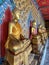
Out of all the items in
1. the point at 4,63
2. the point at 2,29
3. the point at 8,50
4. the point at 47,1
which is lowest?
the point at 4,63

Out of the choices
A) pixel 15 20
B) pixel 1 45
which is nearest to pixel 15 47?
pixel 1 45

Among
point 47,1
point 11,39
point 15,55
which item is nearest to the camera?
point 15,55

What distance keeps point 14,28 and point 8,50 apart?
279mm

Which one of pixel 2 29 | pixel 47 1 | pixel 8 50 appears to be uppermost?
pixel 47 1

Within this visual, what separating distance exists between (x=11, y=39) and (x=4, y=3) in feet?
1.05

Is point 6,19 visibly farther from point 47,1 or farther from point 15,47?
point 47,1

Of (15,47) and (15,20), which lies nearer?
(15,47)

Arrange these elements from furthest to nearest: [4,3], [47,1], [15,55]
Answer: [47,1]
[4,3]
[15,55]

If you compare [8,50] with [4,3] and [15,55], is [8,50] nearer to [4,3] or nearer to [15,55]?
[15,55]

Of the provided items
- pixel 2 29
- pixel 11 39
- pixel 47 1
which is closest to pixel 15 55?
pixel 11 39

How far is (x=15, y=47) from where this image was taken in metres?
1.01

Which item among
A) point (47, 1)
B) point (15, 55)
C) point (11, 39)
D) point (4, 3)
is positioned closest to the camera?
point (15, 55)

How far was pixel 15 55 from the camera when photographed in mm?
1010

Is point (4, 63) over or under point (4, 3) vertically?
under
